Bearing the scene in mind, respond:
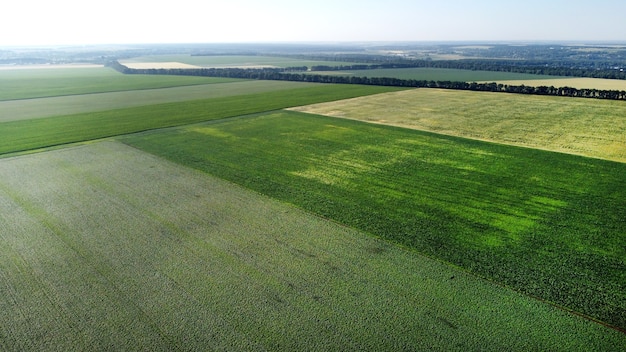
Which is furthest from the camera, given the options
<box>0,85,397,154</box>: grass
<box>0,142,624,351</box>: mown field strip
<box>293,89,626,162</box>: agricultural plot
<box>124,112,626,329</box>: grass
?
<box>0,85,397,154</box>: grass

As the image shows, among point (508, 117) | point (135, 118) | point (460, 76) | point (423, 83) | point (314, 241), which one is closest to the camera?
point (314, 241)

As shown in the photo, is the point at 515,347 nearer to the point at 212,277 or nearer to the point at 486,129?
the point at 212,277

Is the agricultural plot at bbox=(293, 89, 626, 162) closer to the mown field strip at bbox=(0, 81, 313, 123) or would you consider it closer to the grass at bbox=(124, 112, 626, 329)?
the grass at bbox=(124, 112, 626, 329)

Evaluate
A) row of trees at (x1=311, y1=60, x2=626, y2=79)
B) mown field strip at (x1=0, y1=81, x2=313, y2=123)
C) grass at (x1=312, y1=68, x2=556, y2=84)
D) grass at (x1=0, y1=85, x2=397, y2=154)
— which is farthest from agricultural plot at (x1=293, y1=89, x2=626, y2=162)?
row of trees at (x1=311, y1=60, x2=626, y2=79)

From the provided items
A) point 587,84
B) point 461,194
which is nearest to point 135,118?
point 461,194

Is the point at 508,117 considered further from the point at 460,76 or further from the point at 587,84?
the point at 460,76
